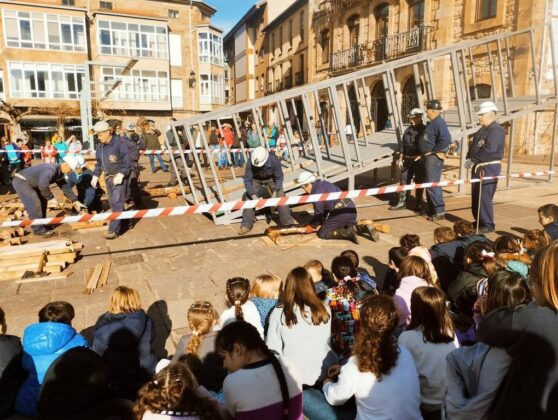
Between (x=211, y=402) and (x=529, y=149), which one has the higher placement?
(x=529, y=149)

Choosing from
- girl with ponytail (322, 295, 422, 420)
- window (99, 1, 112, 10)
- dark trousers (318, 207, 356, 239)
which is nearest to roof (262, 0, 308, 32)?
window (99, 1, 112, 10)

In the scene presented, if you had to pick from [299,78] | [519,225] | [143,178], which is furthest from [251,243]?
[299,78]

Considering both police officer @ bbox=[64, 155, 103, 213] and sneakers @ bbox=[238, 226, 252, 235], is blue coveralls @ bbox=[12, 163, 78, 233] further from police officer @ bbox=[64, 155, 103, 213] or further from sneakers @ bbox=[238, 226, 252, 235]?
sneakers @ bbox=[238, 226, 252, 235]

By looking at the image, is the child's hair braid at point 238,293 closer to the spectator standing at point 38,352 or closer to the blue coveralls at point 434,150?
the spectator standing at point 38,352

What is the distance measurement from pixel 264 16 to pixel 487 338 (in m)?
45.9

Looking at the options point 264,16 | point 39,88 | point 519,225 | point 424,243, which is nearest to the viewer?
point 424,243

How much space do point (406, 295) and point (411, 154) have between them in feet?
18.1

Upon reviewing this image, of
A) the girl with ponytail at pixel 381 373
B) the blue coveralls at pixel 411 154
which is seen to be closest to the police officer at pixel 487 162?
the blue coveralls at pixel 411 154

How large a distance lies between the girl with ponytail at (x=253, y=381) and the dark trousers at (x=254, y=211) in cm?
530

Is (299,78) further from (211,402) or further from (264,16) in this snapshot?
(211,402)

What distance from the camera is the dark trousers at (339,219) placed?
6.88 meters

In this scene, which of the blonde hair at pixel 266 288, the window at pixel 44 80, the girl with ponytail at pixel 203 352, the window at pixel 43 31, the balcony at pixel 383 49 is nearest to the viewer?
the girl with ponytail at pixel 203 352

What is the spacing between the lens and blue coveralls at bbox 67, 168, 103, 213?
8852 millimetres

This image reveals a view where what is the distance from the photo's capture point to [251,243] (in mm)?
7012
